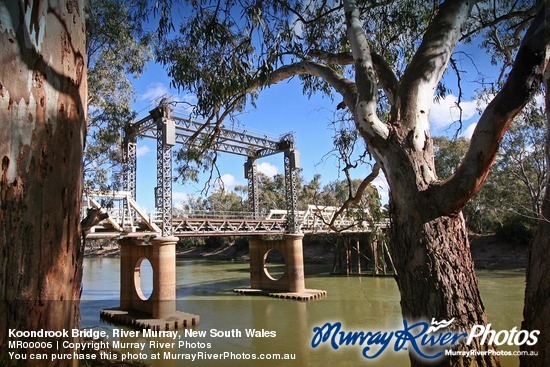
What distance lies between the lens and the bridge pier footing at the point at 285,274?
50.3ft

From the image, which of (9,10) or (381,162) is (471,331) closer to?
(381,162)

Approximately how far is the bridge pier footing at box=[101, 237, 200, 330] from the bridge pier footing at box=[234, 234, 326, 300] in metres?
4.88

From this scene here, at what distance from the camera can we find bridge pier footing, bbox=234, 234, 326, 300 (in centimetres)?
1534

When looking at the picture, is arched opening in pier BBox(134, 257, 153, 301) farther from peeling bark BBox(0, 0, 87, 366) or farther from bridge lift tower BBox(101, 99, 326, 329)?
peeling bark BBox(0, 0, 87, 366)

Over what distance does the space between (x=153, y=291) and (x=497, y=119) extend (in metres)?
11.1

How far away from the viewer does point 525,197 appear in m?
19.0

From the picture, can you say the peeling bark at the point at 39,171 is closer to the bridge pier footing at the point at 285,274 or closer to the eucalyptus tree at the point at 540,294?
the eucalyptus tree at the point at 540,294

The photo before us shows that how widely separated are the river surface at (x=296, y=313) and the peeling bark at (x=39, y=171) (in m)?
3.63

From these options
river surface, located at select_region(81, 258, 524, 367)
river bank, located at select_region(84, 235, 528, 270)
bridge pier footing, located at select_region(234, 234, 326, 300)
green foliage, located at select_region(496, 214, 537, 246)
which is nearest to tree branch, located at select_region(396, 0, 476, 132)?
river surface, located at select_region(81, 258, 524, 367)

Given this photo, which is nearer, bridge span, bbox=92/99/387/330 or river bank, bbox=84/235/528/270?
bridge span, bbox=92/99/387/330

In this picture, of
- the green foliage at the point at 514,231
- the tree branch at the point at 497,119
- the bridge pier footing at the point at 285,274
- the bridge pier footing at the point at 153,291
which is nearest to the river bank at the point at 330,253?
the green foliage at the point at 514,231

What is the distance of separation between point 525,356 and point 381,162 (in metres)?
1.16

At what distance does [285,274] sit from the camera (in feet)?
52.7

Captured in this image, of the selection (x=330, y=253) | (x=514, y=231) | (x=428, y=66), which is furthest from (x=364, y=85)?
(x=330, y=253)
